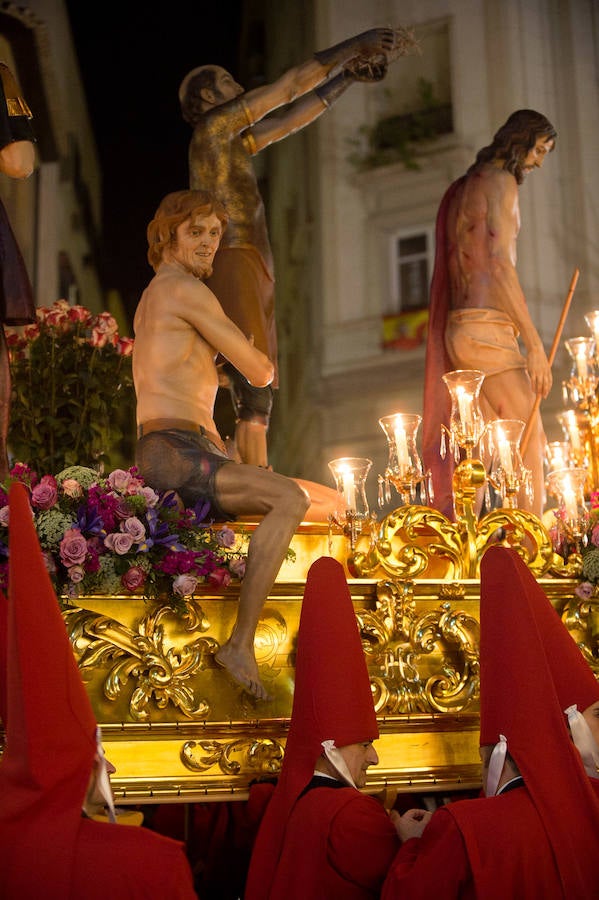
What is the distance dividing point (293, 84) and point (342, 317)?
1884 millimetres

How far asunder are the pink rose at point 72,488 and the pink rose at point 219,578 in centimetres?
52

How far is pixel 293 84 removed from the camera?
6.45 meters

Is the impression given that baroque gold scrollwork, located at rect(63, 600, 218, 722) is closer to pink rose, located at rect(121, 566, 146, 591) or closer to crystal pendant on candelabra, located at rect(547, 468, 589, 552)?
pink rose, located at rect(121, 566, 146, 591)

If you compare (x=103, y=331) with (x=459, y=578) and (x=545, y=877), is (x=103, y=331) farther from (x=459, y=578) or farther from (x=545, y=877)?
(x=545, y=877)

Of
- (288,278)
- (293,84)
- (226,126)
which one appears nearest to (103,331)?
(226,126)

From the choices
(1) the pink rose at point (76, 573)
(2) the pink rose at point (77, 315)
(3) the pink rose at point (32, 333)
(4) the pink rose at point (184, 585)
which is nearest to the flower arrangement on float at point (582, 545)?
(4) the pink rose at point (184, 585)

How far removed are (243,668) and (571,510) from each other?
159cm

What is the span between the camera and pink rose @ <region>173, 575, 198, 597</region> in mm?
3701

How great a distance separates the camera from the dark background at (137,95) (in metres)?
7.07

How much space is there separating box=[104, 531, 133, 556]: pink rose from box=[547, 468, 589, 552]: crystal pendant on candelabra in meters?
1.84

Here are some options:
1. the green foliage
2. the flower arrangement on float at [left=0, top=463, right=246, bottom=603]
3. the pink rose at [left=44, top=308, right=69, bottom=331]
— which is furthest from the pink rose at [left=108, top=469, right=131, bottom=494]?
the green foliage

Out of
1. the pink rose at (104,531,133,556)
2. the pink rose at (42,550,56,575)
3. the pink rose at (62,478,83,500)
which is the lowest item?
the pink rose at (42,550,56,575)

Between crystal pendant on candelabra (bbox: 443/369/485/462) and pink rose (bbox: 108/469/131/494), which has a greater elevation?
crystal pendant on candelabra (bbox: 443/369/485/462)

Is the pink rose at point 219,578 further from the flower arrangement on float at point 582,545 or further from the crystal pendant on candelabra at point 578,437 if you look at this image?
the crystal pendant on candelabra at point 578,437
